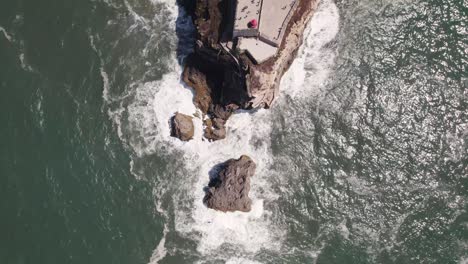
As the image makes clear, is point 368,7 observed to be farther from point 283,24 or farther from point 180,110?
point 180,110

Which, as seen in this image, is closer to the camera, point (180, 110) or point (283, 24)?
point (283, 24)

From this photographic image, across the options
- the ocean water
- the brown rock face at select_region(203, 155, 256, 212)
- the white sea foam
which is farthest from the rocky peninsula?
the white sea foam

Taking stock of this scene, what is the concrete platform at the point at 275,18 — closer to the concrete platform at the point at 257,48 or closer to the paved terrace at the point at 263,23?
the paved terrace at the point at 263,23

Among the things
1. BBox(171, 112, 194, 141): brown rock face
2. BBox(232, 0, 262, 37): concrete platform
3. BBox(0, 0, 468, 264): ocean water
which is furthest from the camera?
BBox(171, 112, 194, 141): brown rock face

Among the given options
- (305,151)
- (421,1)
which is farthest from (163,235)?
(421,1)

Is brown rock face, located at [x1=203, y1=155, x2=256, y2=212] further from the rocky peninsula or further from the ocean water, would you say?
the ocean water

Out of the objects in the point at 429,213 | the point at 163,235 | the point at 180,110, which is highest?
the point at 180,110

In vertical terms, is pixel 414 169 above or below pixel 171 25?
below

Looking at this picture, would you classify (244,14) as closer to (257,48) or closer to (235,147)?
(257,48)
